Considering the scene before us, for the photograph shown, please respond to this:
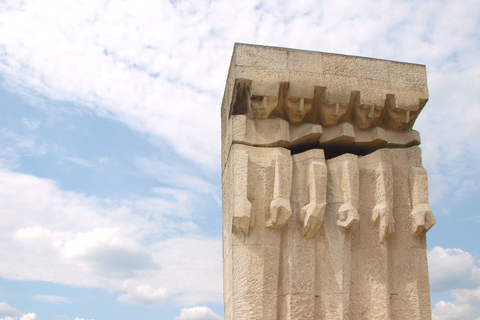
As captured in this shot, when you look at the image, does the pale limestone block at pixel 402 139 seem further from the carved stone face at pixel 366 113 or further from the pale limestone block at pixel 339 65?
the pale limestone block at pixel 339 65

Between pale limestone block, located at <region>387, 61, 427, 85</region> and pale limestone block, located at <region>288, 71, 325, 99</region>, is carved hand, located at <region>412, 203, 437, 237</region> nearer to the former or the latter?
pale limestone block, located at <region>387, 61, 427, 85</region>

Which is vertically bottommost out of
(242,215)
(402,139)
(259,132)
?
(242,215)

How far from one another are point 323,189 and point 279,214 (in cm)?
67

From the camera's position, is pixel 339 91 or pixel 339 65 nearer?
pixel 339 91

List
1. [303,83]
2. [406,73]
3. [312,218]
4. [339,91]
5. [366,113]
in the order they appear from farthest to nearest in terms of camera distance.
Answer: [406,73] → [366,113] → [339,91] → [303,83] → [312,218]

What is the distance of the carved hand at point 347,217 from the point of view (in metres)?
6.59

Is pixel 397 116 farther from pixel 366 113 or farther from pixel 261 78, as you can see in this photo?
pixel 261 78

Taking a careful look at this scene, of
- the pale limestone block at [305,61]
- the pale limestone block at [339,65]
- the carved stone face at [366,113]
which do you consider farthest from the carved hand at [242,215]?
the pale limestone block at [339,65]

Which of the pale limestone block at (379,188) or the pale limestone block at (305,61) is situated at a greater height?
the pale limestone block at (305,61)

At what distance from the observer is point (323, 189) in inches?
263

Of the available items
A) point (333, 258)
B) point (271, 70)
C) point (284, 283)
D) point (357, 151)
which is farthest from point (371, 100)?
point (284, 283)

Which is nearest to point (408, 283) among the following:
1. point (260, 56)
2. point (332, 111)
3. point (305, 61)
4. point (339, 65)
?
point (332, 111)

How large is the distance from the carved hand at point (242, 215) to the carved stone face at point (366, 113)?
6.66 ft

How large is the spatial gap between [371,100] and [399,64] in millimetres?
848
